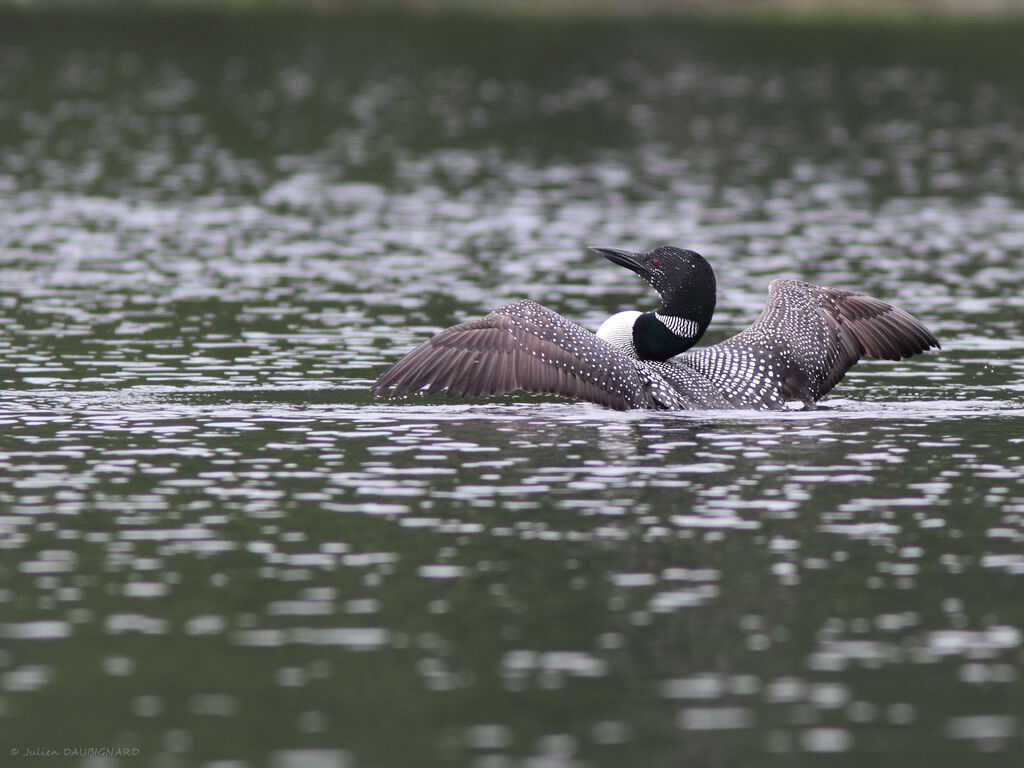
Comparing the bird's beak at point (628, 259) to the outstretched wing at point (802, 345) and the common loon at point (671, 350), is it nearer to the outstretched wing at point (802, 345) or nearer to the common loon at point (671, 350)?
the common loon at point (671, 350)

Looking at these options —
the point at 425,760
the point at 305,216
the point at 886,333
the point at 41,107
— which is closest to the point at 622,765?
the point at 425,760

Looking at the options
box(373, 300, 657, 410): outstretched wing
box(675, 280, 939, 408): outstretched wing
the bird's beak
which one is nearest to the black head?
the bird's beak

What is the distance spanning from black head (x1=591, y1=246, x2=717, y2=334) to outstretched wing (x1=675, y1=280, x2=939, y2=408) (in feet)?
1.06

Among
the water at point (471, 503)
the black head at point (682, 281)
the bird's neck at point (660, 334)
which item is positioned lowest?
the water at point (471, 503)

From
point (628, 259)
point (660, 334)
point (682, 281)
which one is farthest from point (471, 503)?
point (628, 259)

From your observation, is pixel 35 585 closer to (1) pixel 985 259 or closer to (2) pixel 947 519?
(2) pixel 947 519

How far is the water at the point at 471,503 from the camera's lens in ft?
25.8

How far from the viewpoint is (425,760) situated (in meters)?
7.33

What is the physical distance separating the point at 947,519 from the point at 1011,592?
1.56 meters

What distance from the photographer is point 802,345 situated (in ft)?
51.4

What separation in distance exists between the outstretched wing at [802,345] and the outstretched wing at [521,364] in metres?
0.84

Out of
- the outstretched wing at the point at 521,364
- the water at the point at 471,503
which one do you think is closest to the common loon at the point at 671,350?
the outstretched wing at the point at 521,364

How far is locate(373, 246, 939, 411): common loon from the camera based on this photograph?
1438cm

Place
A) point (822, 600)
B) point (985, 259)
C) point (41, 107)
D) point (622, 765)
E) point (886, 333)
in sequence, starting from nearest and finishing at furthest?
point (622, 765) < point (822, 600) < point (886, 333) < point (985, 259) < point (41, 107)
